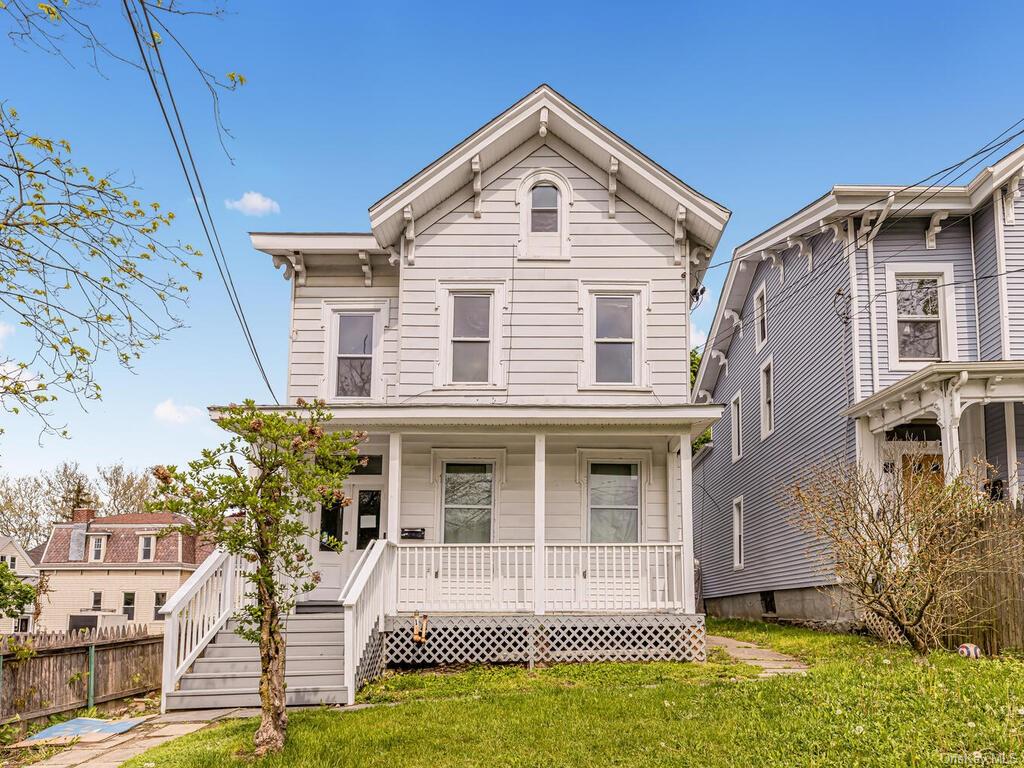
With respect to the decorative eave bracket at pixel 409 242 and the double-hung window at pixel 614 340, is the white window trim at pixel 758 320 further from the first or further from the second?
the decorative eave bracket at pixel 409 242

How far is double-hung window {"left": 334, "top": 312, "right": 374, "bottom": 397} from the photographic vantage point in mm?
14742

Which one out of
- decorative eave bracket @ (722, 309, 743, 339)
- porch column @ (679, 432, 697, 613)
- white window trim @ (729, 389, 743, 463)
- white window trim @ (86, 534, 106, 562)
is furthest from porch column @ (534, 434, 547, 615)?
white window trim @ (86, 534, 106, 562)

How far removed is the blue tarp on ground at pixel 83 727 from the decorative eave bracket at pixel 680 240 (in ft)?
31.5

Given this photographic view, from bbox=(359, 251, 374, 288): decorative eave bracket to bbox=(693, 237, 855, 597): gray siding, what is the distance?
7716 mm

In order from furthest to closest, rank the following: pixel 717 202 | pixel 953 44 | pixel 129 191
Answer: pixel 953 44, pixel 717 202, pixel 129 191

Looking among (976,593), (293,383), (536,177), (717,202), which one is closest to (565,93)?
(536,177)

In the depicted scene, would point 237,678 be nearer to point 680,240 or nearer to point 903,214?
point 680,240

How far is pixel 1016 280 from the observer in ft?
47.9

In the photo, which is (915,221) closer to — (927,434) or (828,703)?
(927,434)

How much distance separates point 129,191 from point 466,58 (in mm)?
11069

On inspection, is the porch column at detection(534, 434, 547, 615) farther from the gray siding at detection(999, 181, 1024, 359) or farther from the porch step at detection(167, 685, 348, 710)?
Result: the gray siding at detection(999, 181, 1024, 359)

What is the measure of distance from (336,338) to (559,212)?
13.5 feet

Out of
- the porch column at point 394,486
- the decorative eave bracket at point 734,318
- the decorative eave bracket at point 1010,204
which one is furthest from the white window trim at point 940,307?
the porch column at point 394,486

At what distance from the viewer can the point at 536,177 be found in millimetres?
14594
